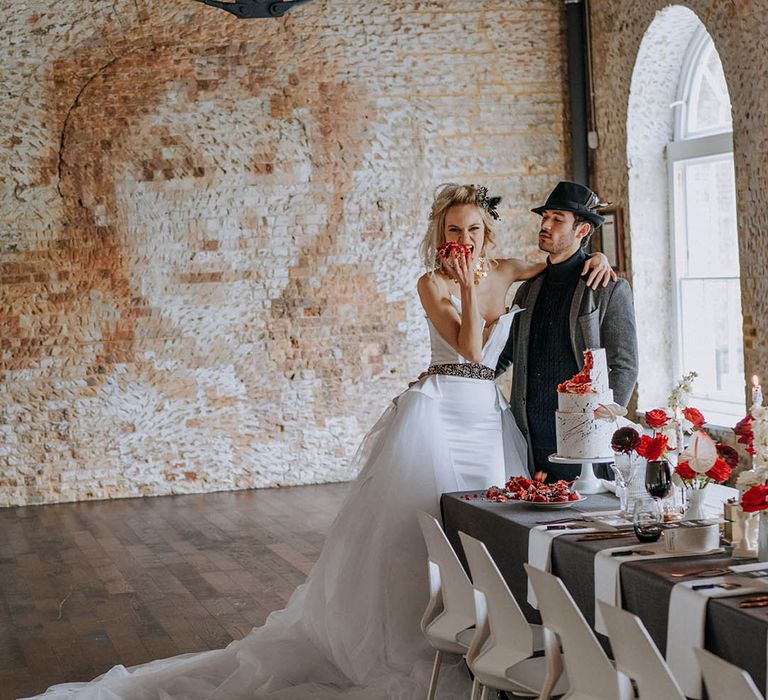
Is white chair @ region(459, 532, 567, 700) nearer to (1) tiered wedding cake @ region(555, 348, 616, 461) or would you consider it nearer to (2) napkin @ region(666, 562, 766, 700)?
(2) napkin @ region(666, 562, 766, 700)

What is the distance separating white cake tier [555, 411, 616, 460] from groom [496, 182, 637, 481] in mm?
569

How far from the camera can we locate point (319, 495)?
911 centimetres

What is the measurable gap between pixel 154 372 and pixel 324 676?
5.27 meters

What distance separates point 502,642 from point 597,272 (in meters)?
1.81

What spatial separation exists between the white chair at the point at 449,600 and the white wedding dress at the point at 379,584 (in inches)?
23.0

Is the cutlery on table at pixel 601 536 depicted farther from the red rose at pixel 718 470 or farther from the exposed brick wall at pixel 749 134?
the exposed brick wall at pixel 749 134

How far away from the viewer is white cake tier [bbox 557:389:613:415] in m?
3.95

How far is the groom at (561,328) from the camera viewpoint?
4.57 metres

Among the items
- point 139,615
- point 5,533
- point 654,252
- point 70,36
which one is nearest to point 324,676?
point 139,615

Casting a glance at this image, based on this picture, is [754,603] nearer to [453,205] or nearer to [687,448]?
[687,448]

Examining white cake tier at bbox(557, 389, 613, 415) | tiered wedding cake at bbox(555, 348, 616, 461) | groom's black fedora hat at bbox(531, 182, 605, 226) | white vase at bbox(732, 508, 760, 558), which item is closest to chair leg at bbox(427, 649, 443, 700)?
tiered wedding cake at bbox(555, 348, 616, 461)

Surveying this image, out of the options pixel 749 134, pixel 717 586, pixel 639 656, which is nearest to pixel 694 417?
pixel 717 586

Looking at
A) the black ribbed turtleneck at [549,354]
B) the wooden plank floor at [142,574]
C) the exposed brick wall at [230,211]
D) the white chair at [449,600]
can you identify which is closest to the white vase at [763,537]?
the white chair at [449,600]

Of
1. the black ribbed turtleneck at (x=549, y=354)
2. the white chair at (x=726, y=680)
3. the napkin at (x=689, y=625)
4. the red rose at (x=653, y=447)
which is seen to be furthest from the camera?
the black ribbed turtleneck at (x=549, y=354)
